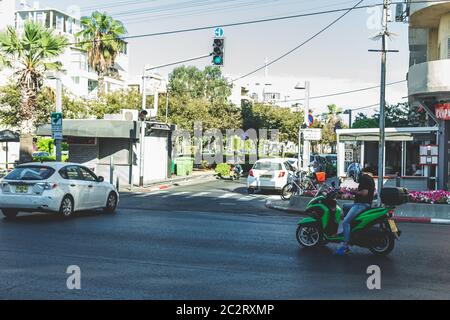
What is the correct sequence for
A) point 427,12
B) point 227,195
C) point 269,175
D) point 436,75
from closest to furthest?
point 436,75 < point 427,12 < point 227,195 < point 269,175

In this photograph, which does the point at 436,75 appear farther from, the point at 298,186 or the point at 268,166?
the point at 268,166

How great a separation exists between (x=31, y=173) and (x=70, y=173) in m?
1.09

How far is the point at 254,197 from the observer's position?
Answer: 24.7 metres

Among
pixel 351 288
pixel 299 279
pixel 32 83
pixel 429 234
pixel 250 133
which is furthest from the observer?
pixel 250 133

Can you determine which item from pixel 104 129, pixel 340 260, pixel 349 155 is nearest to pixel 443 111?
pixel 349 155

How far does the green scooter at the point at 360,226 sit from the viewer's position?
10195 millimetres

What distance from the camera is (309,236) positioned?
10961 mm

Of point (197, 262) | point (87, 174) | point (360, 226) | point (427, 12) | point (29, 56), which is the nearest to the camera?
point (197, 262)

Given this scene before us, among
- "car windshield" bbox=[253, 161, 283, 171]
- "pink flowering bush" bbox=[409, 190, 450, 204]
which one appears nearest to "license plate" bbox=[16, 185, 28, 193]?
"pink flowering bush" bbox=[409, 190, 450, 204]

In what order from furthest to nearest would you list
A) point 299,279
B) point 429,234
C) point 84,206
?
point 84,206 < point 429,234 < point 299,279

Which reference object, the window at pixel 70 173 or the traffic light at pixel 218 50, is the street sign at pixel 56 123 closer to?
the traffic light at pixel 218 50
